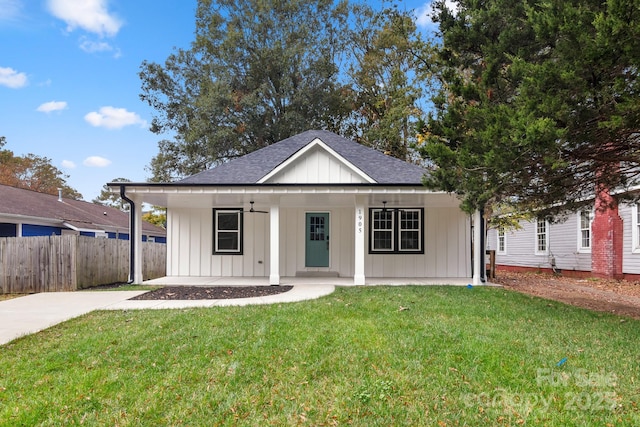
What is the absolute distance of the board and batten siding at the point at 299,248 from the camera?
40.3 feet

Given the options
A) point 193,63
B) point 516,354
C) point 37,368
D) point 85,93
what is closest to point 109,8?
point 85,93

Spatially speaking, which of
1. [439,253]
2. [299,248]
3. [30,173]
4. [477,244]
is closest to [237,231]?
[299,248]

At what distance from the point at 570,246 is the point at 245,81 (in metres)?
18.7

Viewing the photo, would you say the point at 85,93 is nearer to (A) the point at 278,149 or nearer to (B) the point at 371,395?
(A) the point at 278,149

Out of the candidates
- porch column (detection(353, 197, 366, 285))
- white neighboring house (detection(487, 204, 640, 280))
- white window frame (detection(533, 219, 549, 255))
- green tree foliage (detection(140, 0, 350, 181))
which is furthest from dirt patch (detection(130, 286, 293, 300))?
white window frame (detection(533, 219, 549, 255))

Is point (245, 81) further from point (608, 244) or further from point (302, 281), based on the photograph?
point (608, 244)

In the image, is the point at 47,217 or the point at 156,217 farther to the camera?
the point at 156,217

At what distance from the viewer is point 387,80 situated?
79.3ft

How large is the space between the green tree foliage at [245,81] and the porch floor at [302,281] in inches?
461

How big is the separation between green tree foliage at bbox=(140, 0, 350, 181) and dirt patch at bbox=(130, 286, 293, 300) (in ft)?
43.9

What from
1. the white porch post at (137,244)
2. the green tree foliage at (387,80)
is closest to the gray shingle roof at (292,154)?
the white porch post at (137,244)

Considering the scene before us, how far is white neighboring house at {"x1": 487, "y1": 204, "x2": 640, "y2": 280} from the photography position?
44.3ft

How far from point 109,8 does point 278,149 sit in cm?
935

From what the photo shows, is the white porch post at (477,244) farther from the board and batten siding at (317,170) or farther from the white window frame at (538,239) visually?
the white window frame at (538,239)
